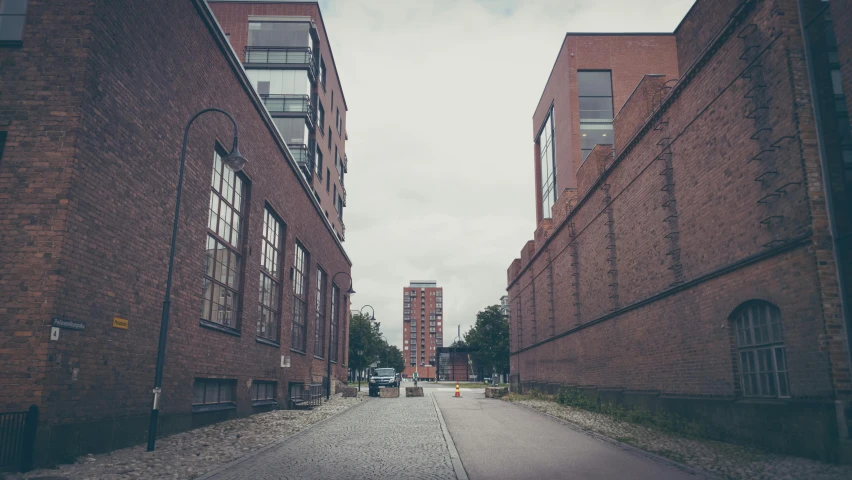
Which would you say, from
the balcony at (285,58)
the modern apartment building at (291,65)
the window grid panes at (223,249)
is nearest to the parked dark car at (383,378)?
the modern apartment building at (291,65)

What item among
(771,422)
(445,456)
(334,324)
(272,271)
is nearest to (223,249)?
(272,271)

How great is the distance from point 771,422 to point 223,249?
14560mm

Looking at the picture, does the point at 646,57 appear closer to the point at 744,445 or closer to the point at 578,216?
the point at 578,216

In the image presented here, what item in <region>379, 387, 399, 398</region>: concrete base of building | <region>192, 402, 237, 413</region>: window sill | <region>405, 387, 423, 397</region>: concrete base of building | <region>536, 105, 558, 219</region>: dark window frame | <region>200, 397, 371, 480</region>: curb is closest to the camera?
<region>200, 397, 371, 480</region>: curb

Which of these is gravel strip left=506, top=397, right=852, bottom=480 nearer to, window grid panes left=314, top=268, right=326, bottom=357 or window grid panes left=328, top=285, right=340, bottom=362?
window grid panes left=314, top=268, right=326, bottom=357

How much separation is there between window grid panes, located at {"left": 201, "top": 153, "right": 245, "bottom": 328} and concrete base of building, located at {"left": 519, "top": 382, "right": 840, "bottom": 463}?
12.8 m

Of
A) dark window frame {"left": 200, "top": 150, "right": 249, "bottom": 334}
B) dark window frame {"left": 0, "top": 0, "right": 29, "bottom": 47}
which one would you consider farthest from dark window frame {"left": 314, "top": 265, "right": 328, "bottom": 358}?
dark window frame {"left": 0, "top": 0, "right": 29, "bottom": 47}

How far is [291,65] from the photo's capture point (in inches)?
1474

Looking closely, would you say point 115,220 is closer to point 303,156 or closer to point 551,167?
point 303,156

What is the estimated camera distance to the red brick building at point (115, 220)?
9.70 metres

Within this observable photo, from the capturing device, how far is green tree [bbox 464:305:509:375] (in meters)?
69.6

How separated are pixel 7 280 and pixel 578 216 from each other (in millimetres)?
22016

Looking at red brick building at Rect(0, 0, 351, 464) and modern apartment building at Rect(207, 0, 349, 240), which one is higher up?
modern apartment building at Rect(207, 0, 349, 240)

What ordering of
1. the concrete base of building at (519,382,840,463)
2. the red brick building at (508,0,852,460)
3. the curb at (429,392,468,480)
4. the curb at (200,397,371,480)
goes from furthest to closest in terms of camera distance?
the red brick building at (508,0,852,460) → the concrete base of building at (519,382,840,463) → the curb at (200,397,371,480) → the curb at (429,392,468,480)
